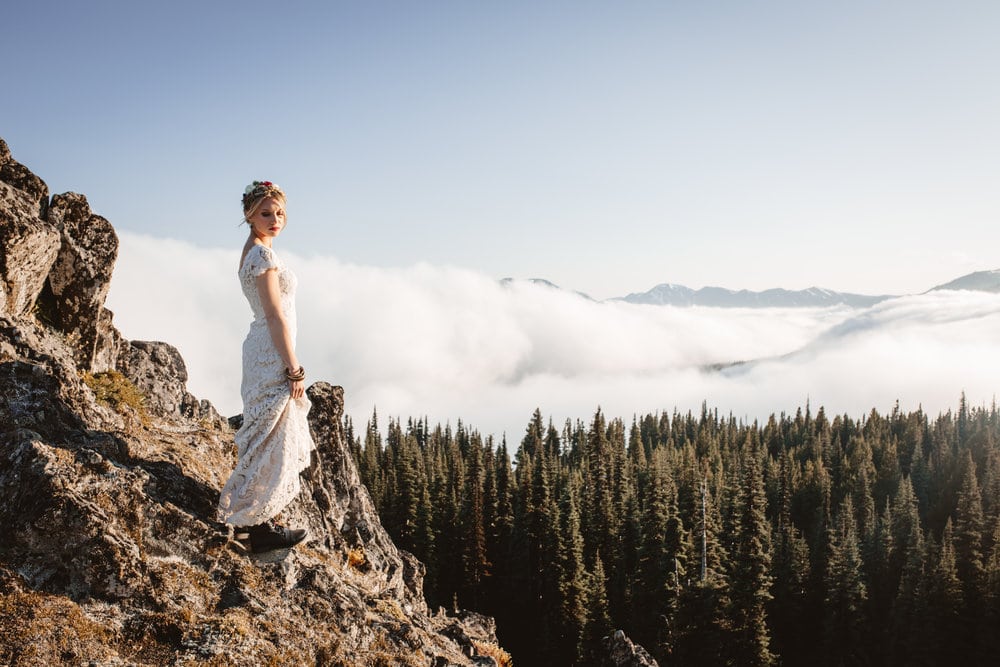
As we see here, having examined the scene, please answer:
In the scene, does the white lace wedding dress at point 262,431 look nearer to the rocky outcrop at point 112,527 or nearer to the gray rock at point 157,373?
the rocky outcrop at point 112,527

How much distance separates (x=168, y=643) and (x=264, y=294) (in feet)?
13.2

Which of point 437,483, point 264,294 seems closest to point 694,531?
point 437,483

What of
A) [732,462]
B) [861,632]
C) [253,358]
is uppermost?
[253,358]

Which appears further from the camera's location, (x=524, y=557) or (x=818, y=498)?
(x=818, y=498)

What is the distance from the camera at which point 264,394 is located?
27.0 feet

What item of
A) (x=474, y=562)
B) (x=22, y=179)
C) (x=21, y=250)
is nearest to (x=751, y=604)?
(x=474, y=562)

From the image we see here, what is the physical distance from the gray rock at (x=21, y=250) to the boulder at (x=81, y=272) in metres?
0.42

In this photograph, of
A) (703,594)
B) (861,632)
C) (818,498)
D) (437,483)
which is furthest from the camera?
(818,498)

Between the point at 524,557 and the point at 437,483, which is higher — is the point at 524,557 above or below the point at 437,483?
below

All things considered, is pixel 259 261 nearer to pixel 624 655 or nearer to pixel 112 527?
pixel 112 527

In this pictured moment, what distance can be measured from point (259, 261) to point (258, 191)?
3.29ft

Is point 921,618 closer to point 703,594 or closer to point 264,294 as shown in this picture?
point 703,594

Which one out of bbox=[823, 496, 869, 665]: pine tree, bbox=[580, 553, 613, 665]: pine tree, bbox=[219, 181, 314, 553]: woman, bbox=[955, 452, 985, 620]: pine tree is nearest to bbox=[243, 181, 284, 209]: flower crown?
bbox=[219, 181, 314, 553]: woman

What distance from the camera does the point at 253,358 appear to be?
27.1 feet
